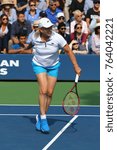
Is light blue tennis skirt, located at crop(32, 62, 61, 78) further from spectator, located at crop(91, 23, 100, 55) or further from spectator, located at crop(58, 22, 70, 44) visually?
spectator, located at crop(58, 22, 70, 44)

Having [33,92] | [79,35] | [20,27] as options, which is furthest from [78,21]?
[33,92]

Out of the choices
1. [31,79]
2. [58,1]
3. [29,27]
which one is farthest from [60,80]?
[58,1]

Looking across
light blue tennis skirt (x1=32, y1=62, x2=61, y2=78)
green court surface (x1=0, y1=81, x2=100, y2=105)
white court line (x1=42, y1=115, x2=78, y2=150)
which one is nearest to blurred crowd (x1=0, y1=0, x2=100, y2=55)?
green court surface (x1=0, y1=81, x2=100, y2=105)

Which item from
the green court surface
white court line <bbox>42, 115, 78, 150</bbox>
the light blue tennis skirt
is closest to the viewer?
white court line <bbox>42, 115, 78, 150</bbox>

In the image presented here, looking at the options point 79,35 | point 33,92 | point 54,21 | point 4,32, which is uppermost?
point 54,21

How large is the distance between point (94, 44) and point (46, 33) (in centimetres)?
576

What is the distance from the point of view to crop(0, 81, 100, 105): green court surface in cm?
1242

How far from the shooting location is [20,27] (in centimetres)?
1513

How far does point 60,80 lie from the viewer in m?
14.4

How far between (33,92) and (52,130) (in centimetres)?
386

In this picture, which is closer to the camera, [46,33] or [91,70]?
[46,33]

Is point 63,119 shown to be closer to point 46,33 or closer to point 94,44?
point 46,33

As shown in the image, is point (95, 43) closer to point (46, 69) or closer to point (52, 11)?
point (52, 11)

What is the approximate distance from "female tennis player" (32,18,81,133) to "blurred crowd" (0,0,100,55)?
475 cm
